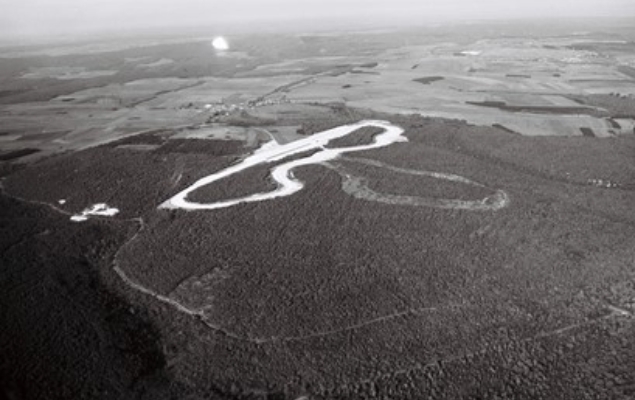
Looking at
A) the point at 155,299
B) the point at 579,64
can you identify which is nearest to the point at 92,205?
the point at 155,299

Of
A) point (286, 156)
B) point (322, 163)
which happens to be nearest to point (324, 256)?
point (322, 163)

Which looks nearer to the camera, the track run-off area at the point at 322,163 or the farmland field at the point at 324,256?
the farmland field at the point at 324,256

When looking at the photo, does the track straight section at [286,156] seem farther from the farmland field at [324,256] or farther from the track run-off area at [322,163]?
the farmland field at [324,256]

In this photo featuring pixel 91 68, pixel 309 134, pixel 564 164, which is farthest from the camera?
pixel 91 68

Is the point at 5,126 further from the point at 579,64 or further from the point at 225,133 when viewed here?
the point at 579,64

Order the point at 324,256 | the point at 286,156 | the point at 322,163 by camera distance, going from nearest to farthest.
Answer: the point at 324,256, the point at 322,163, the point at 286,156

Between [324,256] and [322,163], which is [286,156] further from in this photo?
[324,256]

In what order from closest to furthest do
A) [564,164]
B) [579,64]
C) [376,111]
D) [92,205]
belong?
[92,205]
[564,164]
[376,111]
[579,64]

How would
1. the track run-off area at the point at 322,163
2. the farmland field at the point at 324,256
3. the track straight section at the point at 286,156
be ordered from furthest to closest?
the track straight section at the point at 286,156, the track run-off area at the point at 322,163, the farmland field at the point at 324,256

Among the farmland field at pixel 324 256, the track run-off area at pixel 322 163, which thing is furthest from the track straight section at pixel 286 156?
the farmland field at pixel 324 256
